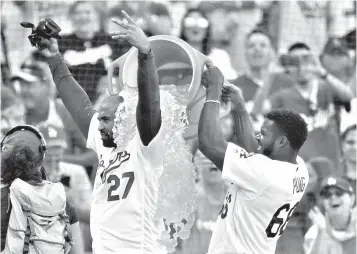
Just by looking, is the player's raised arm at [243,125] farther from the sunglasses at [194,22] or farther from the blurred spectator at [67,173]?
the sunglasses at [194,22]

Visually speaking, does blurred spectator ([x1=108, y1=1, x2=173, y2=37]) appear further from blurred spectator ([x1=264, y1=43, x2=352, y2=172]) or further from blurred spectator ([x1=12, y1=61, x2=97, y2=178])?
blurred spectator ([x1=264, y1=43, x2=352, y2=172])

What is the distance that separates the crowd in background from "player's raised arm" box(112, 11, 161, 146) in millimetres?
2314

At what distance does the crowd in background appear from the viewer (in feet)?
21.7

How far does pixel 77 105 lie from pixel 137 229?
90cm

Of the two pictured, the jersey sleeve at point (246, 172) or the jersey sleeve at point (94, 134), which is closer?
the jersey sleeve at point (246, 172)

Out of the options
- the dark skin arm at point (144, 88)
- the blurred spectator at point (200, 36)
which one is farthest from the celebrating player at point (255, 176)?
the blurred spectator at point (200, 36)

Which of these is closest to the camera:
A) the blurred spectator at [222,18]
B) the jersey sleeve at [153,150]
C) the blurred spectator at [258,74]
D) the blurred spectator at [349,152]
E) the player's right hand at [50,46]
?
the jersey sleeve at [153,150]

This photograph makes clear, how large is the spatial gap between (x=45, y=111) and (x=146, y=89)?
3.45 m

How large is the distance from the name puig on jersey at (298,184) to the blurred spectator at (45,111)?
2.95 metres

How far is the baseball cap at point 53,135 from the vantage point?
22.0 ft

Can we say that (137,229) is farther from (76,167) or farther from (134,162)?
(76,167)

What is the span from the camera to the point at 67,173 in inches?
264

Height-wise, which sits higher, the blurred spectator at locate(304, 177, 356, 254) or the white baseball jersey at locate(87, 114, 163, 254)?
the white baseball jersey at locate(87, 114, 163, 254)

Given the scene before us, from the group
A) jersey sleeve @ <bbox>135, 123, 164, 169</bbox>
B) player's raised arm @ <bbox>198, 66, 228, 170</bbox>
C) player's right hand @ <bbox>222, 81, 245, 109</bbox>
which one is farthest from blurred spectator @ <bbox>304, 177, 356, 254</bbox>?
jersey sleeve @ <bbox>135, 123, 164, 169</bbox>
